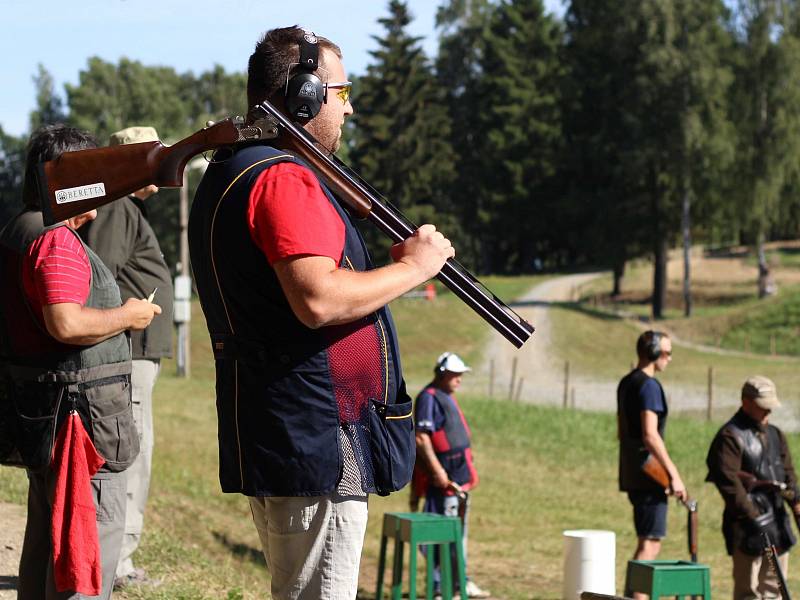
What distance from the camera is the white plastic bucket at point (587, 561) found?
8.01 meters

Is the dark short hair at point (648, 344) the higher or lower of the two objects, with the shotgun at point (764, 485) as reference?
higher

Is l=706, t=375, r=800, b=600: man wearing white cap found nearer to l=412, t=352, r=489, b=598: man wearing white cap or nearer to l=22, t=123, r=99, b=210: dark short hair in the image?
l=412, t=352, r=489, b=598: man wearing white cap

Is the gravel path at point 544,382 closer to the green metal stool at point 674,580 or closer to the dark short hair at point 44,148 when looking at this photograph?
the green metal stool at point 674,580

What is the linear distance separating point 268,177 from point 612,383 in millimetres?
30528

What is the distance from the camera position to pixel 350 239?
2898 mm

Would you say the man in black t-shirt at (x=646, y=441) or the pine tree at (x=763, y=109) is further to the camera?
the pine tree at (x=763, y=109)

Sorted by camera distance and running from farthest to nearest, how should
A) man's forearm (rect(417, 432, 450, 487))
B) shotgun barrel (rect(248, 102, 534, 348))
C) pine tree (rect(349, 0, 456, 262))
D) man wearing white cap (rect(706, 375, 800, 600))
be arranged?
pine tree (rect(349, 0, 456, 262))
man's forearm (rect(417, 432, 450, 487))
man wearing white cap (rect(706, 375, 800, 600))
shotgun barrel (rect(248, 102, 534, 348))

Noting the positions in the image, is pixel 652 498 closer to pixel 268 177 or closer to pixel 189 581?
pixel 189 581

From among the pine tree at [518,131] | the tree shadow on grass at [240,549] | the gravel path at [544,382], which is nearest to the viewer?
the tree shadow on grass at [240,549]

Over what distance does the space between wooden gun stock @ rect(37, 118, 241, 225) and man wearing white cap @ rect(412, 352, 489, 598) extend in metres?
5.80

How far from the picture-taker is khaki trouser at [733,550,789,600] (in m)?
7.97

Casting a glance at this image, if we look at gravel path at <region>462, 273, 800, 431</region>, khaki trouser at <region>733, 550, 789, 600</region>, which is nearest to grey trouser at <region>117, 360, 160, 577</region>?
khaki trouser at <region>733, 550, 789, 600</region>

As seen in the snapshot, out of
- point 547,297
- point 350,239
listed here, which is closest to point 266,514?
point 350,239

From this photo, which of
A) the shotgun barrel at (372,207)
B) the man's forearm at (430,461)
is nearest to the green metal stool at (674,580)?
the man's forearm at (430,461)
